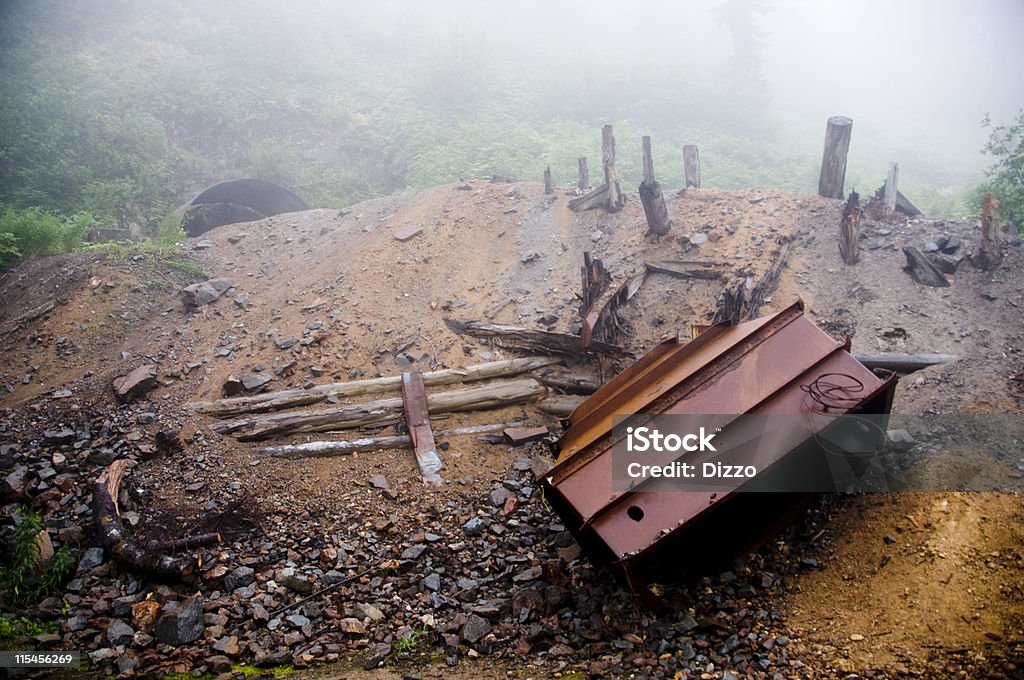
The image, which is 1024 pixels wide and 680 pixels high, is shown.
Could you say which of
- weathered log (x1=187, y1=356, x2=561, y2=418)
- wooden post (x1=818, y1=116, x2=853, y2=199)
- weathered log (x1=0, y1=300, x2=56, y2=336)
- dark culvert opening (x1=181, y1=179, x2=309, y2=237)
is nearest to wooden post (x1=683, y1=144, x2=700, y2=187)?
wooden post (x1=818, y1=116, x2=853, y2=199)

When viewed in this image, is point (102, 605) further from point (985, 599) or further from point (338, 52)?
point (338, 52)

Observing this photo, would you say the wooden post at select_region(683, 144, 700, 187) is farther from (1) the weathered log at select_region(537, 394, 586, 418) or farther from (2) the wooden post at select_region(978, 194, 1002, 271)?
(1) the weathered log at select_region(537, 394, 586, 418)

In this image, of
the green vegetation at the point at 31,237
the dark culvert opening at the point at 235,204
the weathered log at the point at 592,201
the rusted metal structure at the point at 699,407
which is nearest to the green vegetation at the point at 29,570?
the rusted metal structure at the point at 699,407

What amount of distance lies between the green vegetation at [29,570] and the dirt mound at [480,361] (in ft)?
0.99

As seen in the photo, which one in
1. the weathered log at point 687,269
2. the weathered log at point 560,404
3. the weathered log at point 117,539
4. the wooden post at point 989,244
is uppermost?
the wooden post at point 989,244

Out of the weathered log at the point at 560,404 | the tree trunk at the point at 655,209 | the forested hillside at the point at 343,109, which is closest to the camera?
the weathered log at the point at 560,404

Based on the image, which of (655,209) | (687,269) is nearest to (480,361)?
(687,269)

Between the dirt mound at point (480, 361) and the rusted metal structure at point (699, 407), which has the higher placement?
the rusted metal structure at point (699, 407)

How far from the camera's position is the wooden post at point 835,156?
28.8ft

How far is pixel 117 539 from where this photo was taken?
175 inches

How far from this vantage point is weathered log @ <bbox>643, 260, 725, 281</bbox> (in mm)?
7898

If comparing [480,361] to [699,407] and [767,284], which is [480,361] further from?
[767,284]

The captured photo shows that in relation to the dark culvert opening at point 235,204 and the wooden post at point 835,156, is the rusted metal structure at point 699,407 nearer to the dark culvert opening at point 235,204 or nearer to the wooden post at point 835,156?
the wooden post at point 835,156

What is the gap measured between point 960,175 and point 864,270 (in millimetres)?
21718
